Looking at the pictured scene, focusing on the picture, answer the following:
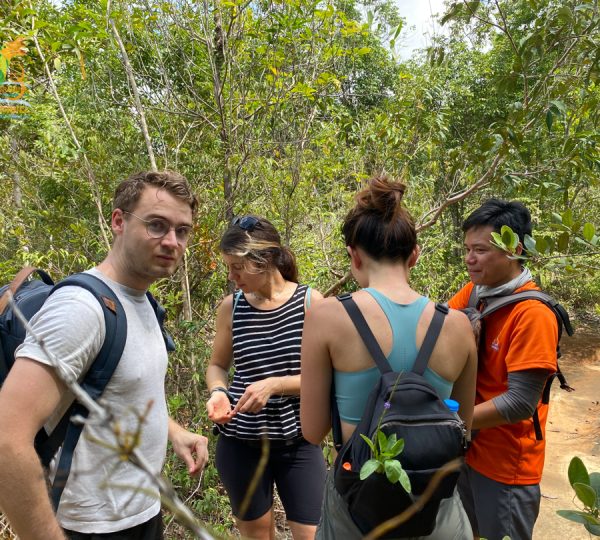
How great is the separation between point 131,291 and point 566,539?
4256mm

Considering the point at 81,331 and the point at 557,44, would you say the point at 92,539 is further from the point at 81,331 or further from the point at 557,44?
the point at 557,44

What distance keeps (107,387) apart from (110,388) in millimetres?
11

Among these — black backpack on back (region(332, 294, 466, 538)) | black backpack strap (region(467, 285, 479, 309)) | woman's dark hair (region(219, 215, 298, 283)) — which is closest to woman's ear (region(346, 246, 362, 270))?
black backpack on back (region(332, 294, 466, 538))

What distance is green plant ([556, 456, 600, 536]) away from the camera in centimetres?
90

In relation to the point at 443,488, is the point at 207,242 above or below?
above

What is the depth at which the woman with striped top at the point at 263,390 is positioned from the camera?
80.8 inches

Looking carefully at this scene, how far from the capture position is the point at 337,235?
14.5 feet

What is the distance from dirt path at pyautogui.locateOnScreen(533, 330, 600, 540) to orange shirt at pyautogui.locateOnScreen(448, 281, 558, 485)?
9.08 ft

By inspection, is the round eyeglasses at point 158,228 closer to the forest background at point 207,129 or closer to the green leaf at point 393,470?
the green leaf at point 393,470

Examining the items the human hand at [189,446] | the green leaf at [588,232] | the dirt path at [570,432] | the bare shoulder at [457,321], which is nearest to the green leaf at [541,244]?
the green leaf at [588,232]

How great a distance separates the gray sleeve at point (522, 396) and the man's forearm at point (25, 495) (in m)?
1.50

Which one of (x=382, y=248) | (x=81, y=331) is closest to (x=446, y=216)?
(x=382, y=248)

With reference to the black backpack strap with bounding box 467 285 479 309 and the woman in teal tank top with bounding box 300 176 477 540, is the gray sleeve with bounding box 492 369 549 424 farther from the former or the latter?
the black backpack strap with bounding box 467 285 479 309

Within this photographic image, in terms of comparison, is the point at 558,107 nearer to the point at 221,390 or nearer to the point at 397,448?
the point at 397,448
